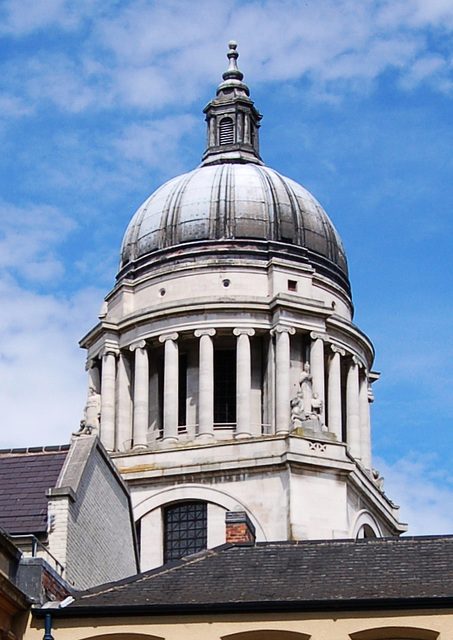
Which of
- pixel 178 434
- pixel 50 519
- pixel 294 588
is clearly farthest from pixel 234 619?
pixel 178 434

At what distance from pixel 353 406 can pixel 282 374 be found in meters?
5.53

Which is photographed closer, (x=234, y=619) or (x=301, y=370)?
(x=234, y=619)

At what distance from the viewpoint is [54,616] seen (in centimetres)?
3111

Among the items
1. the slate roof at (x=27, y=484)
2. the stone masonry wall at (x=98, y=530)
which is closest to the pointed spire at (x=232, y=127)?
the stone masonry wall at (x=98, y=530)

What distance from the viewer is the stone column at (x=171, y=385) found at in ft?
222

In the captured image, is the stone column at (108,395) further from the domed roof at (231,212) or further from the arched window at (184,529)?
the arched window at (184,529)

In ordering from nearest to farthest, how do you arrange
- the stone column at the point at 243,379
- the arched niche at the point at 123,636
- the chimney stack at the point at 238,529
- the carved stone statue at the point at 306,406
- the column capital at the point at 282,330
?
the arched niche at the point at 123,636
the chimney stack at the point at 238,529
the carved stone statue at the point at 306,406
the stone column at the point at 243,379
the column capital at the point at 282,330

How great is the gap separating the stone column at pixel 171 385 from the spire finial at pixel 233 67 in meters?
16.0

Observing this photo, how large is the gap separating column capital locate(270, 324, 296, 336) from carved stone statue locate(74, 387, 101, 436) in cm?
717

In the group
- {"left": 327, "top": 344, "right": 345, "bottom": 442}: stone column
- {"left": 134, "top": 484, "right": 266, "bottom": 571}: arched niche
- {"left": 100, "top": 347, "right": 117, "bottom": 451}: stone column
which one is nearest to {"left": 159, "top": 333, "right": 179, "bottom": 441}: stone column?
{"left": 100, "top": 347, "right": 117, "bottom": 451}: stone column

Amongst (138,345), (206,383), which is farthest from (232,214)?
(206,383)

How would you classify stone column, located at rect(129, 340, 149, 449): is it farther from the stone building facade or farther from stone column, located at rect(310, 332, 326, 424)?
stone column, located at rect(310, 332, 326, 424)

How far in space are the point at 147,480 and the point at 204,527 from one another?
3.04 m

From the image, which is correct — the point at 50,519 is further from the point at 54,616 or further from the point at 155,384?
the point at 155,384
